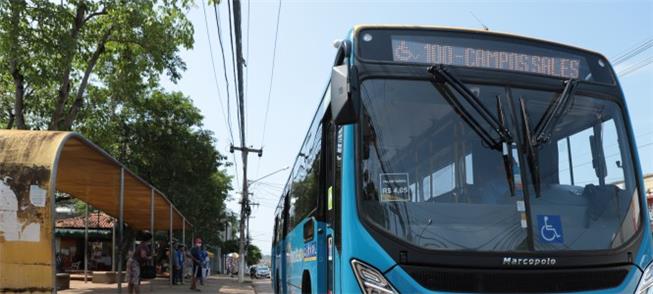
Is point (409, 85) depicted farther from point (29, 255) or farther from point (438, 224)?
point (29, 255)

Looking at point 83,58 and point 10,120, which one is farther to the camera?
point 10,120

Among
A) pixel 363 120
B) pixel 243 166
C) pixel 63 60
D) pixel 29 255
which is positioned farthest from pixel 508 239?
pixel 243 166

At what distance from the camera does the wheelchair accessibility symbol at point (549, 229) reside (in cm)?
450

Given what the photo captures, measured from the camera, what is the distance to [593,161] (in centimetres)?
507

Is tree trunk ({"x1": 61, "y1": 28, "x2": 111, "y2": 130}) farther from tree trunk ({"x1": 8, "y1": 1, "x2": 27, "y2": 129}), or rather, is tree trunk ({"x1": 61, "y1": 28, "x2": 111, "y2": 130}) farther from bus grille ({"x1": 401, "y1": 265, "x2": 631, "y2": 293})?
bus grille ({"x1": 401, "y1": 265, "x2": 631, "y2": 293})

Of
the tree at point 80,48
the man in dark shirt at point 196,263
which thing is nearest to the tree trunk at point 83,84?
the tree at point 80,48

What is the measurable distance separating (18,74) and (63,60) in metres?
1.40

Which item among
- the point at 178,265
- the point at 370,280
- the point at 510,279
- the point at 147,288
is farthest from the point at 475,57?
the point at 178,265

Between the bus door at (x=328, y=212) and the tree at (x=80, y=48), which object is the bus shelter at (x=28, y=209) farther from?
the tree at (x=80, y=48)

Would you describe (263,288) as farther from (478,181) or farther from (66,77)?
(478,181)

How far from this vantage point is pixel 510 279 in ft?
14.3

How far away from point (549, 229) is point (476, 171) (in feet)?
2.25

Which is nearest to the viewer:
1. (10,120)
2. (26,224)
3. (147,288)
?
(26,224)

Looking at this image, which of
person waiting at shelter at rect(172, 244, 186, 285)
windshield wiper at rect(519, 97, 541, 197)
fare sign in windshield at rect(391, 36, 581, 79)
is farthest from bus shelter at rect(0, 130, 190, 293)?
person waiting at shelter at rect(172, 244, 186, 285)
